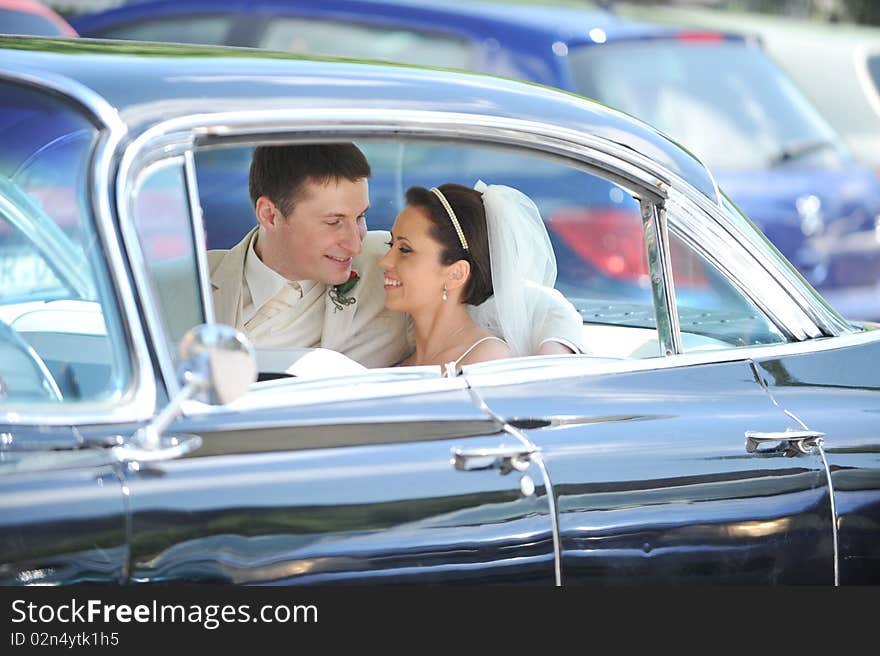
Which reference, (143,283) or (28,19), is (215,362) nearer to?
(143,283)

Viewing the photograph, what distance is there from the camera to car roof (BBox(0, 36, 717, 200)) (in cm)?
251

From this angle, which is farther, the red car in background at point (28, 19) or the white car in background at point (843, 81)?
the white car in background at point (843, 81)

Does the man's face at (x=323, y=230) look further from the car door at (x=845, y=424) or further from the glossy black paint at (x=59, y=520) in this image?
the glossy black paint at (x=59, y=520)

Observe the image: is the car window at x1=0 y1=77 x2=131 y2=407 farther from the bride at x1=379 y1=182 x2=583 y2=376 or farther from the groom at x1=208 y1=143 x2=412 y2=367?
the bride at x1=379 y1=182 x2=583 y2=376

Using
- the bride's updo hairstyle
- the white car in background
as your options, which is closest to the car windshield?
the white car in background

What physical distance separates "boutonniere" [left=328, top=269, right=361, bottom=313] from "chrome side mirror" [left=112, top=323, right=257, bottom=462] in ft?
4.64

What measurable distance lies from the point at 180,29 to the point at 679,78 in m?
2.52

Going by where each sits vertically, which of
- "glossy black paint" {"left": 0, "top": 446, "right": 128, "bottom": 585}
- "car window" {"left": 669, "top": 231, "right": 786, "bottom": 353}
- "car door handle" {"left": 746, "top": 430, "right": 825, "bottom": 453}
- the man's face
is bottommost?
"glossy black paint" {"left": 0, "top": 446, "right": 128, "bottom": 585}

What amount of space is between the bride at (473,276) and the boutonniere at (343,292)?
6.1 inches

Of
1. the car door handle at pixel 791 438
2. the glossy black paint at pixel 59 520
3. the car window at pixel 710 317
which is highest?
the car window at pixel 710 317

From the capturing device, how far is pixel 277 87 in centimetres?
263

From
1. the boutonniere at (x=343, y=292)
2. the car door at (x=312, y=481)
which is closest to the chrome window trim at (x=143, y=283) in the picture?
the car door at (x=312, y=481)

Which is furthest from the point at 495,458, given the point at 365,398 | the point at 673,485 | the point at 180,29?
the point at 180,29

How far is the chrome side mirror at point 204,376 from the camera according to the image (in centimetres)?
219
